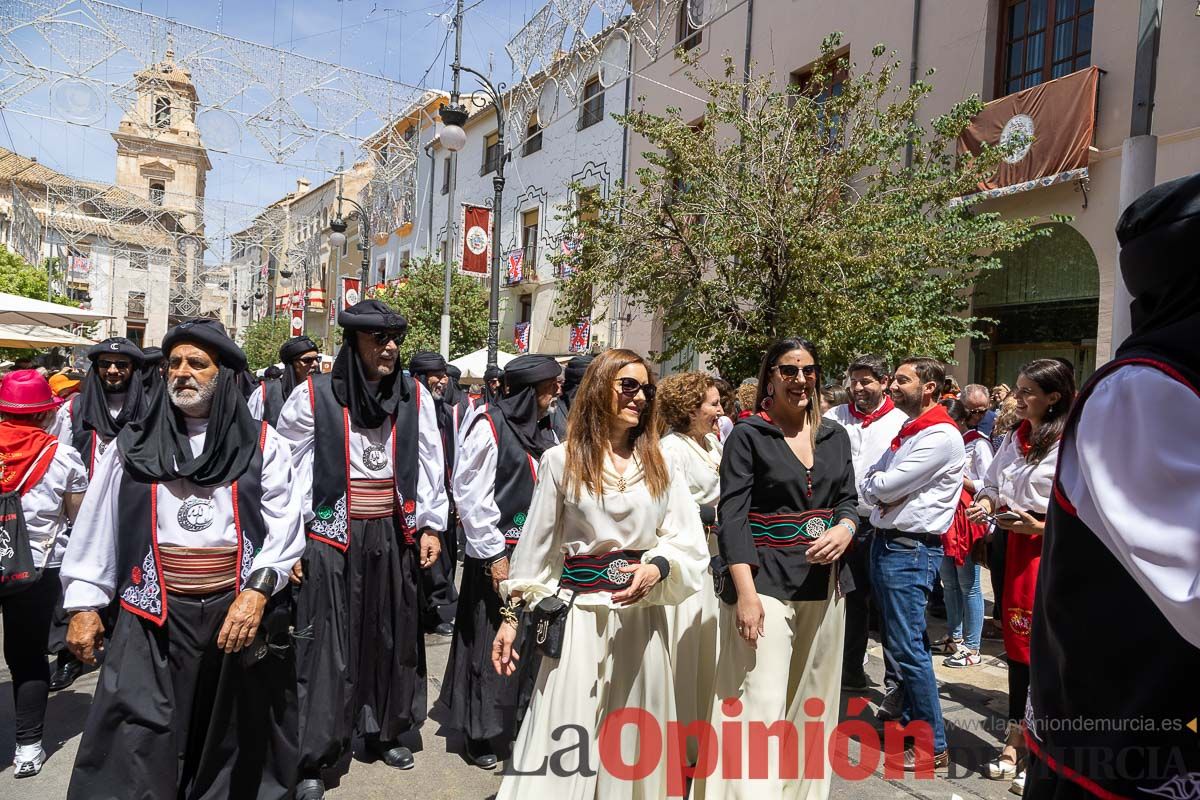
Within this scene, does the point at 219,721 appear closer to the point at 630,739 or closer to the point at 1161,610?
the point at 630,739

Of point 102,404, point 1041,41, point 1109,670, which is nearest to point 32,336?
point 102,404

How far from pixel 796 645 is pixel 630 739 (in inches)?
34.3

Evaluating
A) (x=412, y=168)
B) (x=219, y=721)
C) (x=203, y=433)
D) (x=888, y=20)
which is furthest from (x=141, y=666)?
(x=412, y=168)

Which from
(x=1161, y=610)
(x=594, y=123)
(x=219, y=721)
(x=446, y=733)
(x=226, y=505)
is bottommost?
(x=446, y=733)

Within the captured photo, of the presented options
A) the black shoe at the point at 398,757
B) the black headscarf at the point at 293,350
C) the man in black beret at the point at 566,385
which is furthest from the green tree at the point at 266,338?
the black shoe at the point at 398,757

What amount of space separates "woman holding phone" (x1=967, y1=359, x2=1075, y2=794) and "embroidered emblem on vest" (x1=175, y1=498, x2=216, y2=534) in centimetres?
349

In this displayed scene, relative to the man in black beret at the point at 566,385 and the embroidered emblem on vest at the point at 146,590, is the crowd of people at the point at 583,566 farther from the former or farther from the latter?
the man in black beret at the point at 566,385

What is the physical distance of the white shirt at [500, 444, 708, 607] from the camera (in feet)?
10.6

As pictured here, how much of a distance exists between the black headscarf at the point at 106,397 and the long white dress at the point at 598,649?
412cm

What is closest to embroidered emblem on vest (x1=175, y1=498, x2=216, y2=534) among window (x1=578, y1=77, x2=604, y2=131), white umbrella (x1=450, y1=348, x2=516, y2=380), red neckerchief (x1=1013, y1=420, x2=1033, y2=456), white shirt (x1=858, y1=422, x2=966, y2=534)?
white shirt (x1=858, y1=422, x2=966, y2=534)

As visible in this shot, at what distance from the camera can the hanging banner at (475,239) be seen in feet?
53.8

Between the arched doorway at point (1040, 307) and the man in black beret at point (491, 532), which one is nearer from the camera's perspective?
the man in black beret at point (491, 532)

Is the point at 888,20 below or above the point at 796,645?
above

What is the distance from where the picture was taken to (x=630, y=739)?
3.17m
